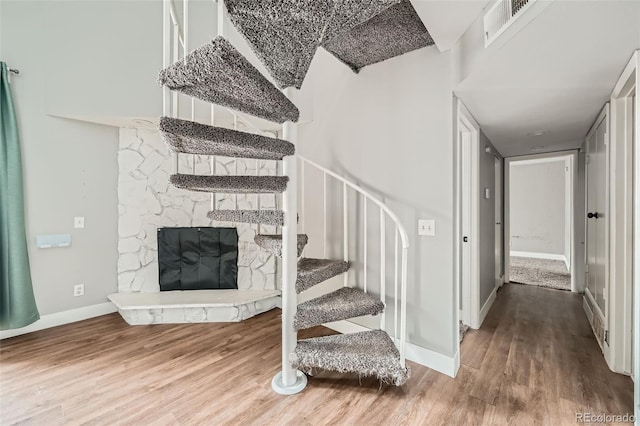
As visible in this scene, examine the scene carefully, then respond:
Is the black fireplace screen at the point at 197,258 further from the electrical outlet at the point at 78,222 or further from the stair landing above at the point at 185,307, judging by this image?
the electrical outlet at the point at 78,222

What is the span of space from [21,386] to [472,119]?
3.84 m

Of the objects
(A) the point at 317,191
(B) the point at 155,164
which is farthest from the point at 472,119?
(B) the point at 155,164

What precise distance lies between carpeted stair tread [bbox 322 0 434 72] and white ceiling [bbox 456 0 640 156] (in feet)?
1.53

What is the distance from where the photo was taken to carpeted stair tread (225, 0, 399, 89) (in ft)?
4.08

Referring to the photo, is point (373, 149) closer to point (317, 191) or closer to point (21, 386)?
point (317, 191)

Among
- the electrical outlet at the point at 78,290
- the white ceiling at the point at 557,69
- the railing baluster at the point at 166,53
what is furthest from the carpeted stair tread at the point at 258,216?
the electrical outlet at the point at 78,290

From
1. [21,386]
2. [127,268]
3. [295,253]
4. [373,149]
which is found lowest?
[21,386]

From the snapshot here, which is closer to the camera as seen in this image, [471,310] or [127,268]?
[471,310]

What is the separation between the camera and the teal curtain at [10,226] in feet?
7.93

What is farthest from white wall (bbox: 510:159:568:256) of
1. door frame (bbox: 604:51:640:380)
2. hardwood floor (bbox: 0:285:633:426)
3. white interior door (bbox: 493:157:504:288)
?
door frame (bbox: 604:51:640:380)

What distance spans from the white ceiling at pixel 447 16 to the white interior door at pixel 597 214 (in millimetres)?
1403

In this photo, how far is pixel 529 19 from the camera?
51.2 inches

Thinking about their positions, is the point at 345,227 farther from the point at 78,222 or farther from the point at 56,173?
the point at 56,173

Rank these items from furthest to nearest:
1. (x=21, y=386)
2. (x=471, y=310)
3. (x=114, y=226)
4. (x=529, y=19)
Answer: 1. (x=114, y=226)
2. (x=471, y=310)
3. (x=21, y=386)
4. (x=529, y=19)
